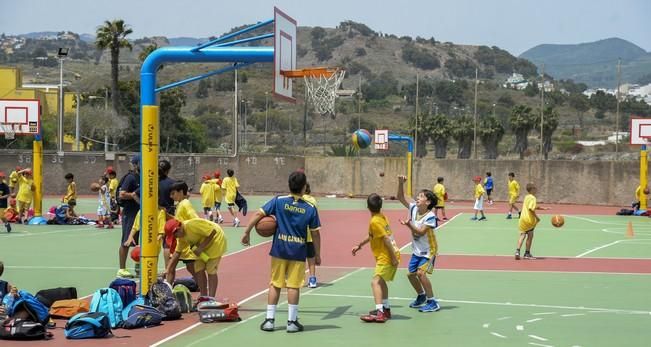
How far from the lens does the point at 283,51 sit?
47.2 ft

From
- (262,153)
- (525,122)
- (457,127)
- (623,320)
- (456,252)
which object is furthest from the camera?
(457,127)

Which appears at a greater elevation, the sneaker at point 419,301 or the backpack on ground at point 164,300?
the backpack on ground at point 164,300

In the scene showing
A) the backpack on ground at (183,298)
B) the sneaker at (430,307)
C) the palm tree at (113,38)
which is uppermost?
the palm tree at (113,38)

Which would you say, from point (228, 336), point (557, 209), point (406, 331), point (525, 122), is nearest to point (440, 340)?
point (406, 331)

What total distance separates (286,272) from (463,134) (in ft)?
188

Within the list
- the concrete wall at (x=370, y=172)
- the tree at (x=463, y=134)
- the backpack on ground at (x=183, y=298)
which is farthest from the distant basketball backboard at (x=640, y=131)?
the backpack on ground at (x=183, y=298)

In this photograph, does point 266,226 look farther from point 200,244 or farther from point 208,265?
point 208,265

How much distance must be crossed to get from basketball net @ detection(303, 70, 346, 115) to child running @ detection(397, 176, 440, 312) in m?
5.24

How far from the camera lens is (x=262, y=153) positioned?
196 ft

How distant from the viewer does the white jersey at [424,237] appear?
13.6 meters

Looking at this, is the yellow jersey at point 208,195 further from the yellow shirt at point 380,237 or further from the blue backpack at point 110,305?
the blue backpack at point 110,305

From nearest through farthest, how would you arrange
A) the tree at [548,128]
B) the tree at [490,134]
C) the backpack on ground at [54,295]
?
1. the backpack on ground at [54,295]
2. the tree at [548,128]
3. the tree at [490,134]

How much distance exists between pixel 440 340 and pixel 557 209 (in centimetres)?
3665

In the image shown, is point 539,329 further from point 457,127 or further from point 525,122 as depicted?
point 457,127
